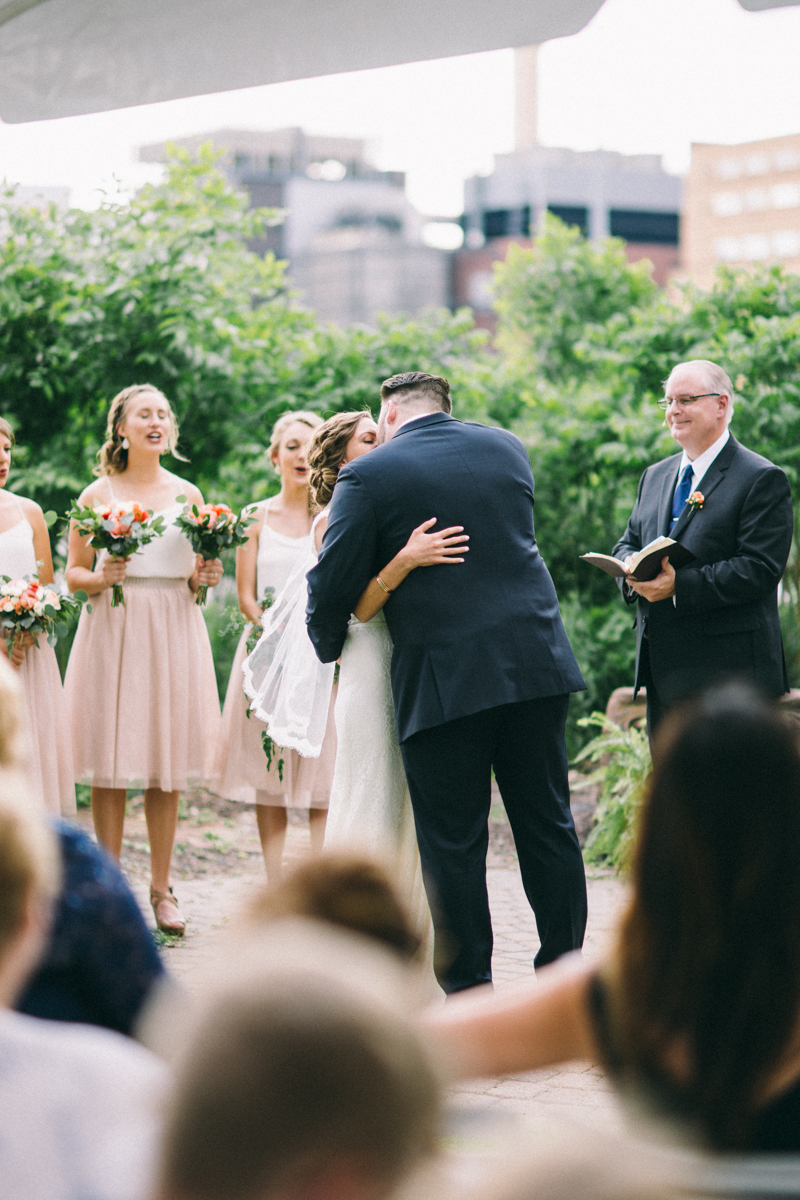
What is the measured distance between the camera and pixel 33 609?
5.42 m

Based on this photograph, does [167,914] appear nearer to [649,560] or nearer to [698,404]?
[649,560]

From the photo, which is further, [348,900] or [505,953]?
[505,953]

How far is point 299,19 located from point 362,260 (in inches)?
2812

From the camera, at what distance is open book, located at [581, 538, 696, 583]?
4.85m

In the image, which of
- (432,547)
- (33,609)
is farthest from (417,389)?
(33,609)

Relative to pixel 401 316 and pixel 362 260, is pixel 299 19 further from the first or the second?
pixel 362 260

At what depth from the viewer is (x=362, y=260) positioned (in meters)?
72.1

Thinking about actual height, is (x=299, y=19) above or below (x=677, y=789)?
above

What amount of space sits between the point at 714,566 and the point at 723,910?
3.50 meters

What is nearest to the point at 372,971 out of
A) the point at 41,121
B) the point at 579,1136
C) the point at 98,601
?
the point at 579,1136

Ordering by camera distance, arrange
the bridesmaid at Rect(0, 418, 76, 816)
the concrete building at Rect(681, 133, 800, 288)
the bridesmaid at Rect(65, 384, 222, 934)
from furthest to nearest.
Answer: the concrete building at Rect(681, 133, 800, 288)
the bridesmaid at Rect(65, 384, 222, 934)
the bridesmaid at Rect(0, 418, 76, 816)

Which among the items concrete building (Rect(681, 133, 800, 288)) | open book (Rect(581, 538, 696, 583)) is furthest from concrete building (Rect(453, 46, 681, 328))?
open book (Rect(581, 538, 696, 583))

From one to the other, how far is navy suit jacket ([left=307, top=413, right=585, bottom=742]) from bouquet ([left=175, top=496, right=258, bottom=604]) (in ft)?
5.32

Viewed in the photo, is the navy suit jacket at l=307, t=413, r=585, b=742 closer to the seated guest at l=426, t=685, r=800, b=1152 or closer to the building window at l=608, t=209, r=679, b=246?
the seated guest at l=426, t=685, r=800, b=1152
